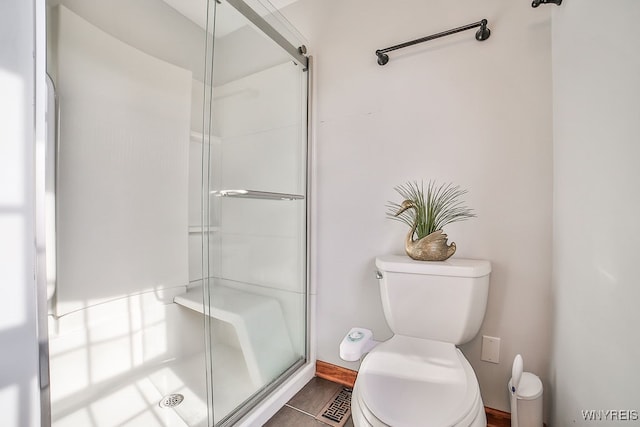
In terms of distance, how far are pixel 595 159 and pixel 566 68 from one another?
392 millimetres

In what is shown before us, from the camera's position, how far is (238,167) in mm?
1211

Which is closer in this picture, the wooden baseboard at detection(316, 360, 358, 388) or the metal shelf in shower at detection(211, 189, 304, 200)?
the metal shelf in shower at detection(211, 189, 304, 200)

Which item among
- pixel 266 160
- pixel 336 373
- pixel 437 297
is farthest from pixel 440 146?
pixel 336 373

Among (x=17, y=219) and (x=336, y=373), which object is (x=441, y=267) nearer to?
(x=336, y=373)

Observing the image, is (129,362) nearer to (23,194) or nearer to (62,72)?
(23,194)

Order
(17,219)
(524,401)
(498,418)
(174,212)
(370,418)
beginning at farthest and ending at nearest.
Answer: (174,212) → (498,418) → (524,401) → (370,418) → (17,219)

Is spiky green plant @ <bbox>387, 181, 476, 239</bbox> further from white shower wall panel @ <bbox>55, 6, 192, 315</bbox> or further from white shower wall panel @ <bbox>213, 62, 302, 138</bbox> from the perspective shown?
white shower wall panel @ <bbox>55, 6, 192, 315</bbox>

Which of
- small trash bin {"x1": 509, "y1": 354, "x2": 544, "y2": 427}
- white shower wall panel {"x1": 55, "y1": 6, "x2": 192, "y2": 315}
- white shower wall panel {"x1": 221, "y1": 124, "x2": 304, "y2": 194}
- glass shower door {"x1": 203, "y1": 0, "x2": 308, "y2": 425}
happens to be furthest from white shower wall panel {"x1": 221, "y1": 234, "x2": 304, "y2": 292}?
small trash bin {"x1": 509, "y1": 354, "x2": 544, "y2": 427}

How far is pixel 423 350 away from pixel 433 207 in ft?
1.92

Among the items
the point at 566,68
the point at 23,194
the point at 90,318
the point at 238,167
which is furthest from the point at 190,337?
the point at 566,68

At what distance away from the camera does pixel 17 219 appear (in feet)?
1.85

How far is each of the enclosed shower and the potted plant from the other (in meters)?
0.59

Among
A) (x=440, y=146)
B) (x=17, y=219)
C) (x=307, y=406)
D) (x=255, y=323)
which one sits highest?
(x=440, y=146)

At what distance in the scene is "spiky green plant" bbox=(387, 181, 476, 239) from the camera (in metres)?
1.17
